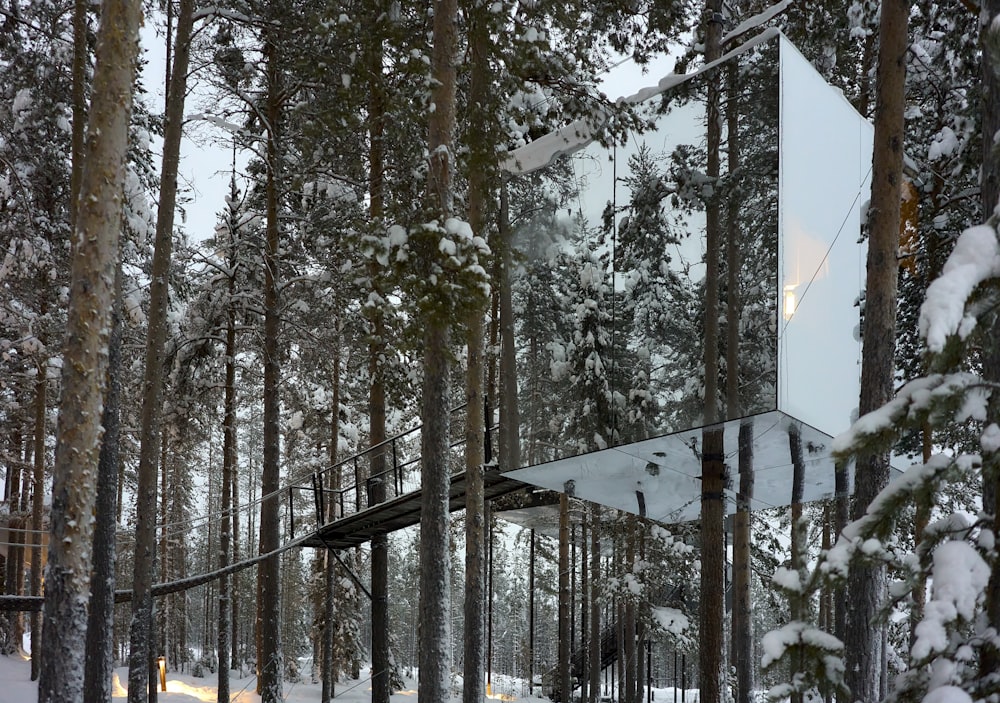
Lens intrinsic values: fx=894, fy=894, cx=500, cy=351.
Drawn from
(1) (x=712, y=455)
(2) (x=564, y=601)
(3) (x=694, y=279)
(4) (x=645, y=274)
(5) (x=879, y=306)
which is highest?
(4) (x=645, y=274)

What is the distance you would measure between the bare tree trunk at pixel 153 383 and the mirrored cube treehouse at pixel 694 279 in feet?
13.8

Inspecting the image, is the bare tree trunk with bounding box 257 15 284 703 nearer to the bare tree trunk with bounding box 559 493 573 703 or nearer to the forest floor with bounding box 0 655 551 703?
the forest floor with bounding box 0 655 551 703

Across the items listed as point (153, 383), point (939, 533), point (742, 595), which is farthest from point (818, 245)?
point (742, 595)

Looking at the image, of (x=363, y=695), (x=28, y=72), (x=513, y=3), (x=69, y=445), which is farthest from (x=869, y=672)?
(x=363, y=695)

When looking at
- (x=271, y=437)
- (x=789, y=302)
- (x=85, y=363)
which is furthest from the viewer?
(x=271, y=437)

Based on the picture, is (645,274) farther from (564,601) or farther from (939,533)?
(564,601)

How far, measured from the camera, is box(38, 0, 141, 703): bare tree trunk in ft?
21.3

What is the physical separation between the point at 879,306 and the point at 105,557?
8.09m

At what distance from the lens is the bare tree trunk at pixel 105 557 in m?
9.20

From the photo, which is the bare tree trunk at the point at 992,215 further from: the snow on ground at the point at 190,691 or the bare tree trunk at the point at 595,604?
the bare tree trunk at the point at 595,604

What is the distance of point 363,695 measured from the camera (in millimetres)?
21156

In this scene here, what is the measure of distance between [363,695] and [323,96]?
1502 centimetres

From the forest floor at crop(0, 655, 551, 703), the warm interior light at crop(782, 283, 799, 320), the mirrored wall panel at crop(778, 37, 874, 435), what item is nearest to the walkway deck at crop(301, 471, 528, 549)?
the forest floor at crop(0, 655, 551, 703)

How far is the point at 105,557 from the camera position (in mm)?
9562
